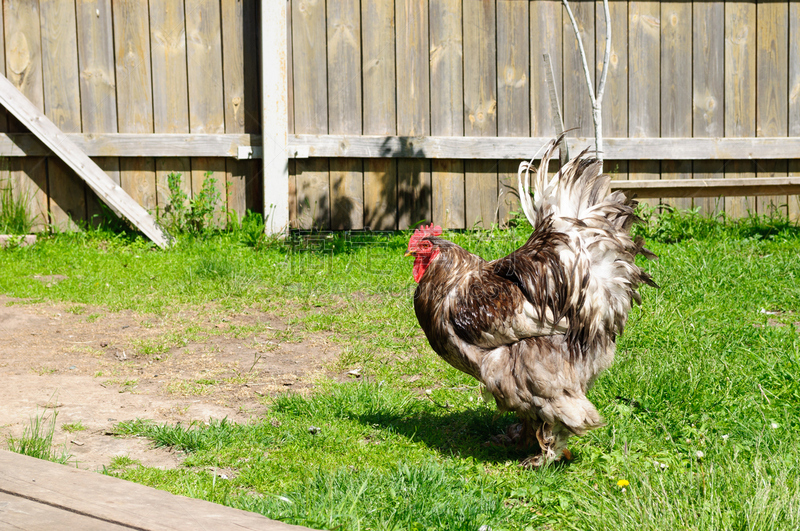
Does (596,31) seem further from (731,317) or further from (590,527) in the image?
(590,527)

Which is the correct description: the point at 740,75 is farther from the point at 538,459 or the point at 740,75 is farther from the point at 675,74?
the point at 538,459

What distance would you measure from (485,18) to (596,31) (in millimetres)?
1358

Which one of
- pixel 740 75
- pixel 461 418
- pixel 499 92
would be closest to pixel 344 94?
pixel 499 92

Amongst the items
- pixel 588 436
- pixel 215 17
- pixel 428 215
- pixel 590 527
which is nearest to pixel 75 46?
pixel 215 17

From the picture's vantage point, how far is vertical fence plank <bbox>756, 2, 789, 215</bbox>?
8.61 m

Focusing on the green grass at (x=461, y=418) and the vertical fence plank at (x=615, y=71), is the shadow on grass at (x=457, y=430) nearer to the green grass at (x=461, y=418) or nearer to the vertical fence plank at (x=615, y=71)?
the green grass at (x=461, y=418)

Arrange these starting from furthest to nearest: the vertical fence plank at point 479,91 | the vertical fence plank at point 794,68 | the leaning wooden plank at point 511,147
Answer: the vertical fence plank at point 794,68 → the vertical fence plank at point 479,91 → the leaning wooden plank at point 511,147

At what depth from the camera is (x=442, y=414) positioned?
13.4 feet

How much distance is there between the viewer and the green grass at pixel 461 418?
276 centimetres

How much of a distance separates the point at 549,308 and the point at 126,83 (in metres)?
6.09

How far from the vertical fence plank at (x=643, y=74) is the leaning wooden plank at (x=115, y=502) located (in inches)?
299

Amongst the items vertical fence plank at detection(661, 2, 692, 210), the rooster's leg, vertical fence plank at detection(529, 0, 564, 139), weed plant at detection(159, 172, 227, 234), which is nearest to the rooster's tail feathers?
the rooster's leg

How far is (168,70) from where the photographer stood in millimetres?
7727

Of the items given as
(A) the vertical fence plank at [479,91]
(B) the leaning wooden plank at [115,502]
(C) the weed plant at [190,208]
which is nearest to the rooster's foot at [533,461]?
(B) the leaning wooden plank at [115,502]
